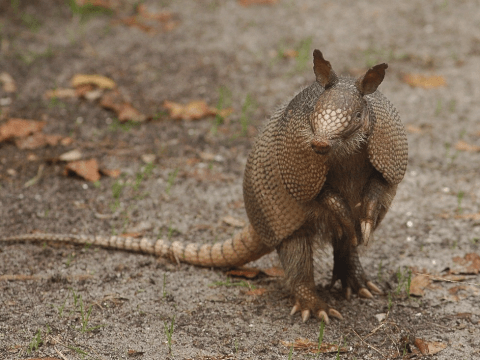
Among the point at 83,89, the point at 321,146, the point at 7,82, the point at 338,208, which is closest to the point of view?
the point at 321,146

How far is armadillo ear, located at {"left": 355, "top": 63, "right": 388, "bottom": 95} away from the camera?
3617mm

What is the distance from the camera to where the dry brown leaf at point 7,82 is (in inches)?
300

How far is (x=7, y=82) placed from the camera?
7766 millimetres

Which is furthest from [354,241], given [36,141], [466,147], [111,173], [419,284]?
[36,141]

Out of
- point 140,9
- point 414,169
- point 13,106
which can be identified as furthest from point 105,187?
point 140,9

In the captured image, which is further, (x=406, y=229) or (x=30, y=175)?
(x=30, y=175)

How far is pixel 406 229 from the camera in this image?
220 inches

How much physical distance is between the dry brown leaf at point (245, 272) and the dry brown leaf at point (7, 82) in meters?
4.10

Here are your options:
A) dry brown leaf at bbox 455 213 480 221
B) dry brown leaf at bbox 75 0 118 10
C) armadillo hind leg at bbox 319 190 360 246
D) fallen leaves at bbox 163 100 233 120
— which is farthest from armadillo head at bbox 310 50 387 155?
dry brown leaf at bbox 75 0 118 10

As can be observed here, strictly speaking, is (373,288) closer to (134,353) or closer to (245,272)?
(245,272)

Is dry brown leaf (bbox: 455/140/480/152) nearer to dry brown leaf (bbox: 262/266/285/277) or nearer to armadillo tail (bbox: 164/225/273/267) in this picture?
dry brown leaf (bbox: 262/266/285/277)

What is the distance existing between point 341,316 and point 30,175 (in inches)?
129

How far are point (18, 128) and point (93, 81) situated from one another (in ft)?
4.27

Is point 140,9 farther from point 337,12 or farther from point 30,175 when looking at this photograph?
point 30,175
